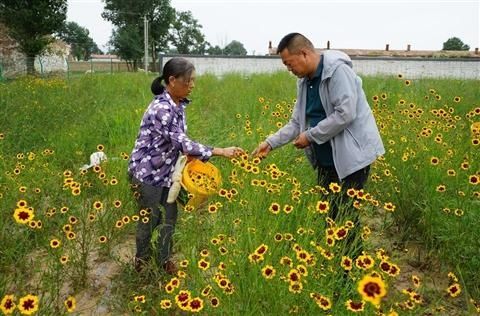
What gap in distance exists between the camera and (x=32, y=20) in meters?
22.4

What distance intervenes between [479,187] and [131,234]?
2551 millimetres

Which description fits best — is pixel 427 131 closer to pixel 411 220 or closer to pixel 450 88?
pixel 411 220

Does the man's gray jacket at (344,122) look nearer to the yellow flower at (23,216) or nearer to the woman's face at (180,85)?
the woman's face at (180,85)

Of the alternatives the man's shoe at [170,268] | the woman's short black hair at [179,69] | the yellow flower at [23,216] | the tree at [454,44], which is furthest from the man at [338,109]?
the tree at [454,44]

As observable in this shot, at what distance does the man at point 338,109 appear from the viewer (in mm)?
2443

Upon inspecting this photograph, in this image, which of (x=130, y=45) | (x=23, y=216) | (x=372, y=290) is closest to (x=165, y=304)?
(x=23, y=216)

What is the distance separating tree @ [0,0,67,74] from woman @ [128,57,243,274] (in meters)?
22.5

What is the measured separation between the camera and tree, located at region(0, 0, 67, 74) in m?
22.2

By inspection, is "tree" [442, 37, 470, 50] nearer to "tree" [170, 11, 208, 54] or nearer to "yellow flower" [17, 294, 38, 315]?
"tree" [170, 11, 208, 54]

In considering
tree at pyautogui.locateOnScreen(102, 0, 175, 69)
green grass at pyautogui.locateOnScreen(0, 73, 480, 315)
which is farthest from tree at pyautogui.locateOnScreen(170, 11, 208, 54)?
green grass at pyautogui.locateOnScreen(0, 73, 480, 315)

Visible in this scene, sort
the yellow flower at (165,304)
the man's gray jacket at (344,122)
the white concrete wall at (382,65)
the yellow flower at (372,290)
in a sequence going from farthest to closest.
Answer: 1. the white concrete wall at (382,65)
2. the man's gray jacket at (344,122)
3. the yellow flower at (165,304)
4. the yellow flower at (372,290)

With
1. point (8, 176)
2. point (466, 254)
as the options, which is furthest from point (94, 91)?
point (466, 254)

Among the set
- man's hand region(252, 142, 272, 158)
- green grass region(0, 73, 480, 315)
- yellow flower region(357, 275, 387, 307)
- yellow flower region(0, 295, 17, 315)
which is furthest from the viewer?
man's hand region(252, 142, 272, 158)

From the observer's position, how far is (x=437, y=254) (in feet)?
9.11
